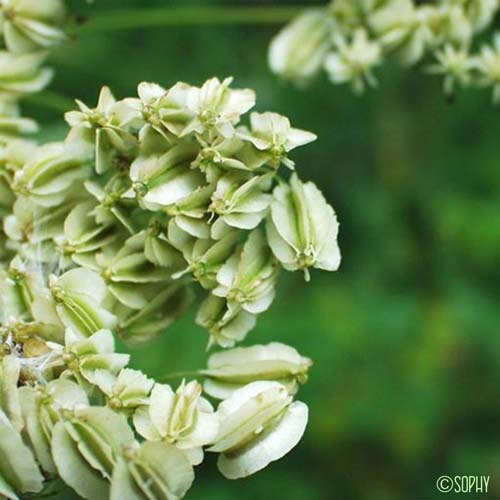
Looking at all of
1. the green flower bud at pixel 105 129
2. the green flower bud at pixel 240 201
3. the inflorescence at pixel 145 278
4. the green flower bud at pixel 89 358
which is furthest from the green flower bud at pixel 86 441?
the green flower bud at pixel 105 129

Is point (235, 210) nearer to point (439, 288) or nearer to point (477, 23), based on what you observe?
point (477, 23)

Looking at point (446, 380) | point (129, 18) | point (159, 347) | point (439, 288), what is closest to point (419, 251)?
point (439, 288)

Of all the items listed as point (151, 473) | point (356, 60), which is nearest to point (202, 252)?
point (151, 473)

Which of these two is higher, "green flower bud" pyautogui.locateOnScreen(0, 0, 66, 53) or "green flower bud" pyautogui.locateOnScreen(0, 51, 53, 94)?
"green flower bud" pyautogui.locateOnScreen(0, 0, 66, 53)

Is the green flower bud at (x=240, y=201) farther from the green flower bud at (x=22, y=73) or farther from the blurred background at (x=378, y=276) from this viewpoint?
the blurred background at (x=378, y=276)

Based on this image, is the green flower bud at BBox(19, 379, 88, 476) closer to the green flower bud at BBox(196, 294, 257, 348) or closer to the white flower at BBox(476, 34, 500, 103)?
the green flower bud at BBox(196, 294, 257, 348)

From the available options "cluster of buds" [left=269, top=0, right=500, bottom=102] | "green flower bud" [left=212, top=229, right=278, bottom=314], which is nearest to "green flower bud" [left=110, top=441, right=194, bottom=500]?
"green flower bud" [left=212, top=229, right=278, bottom=314]
